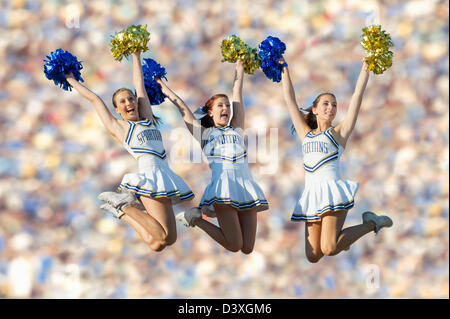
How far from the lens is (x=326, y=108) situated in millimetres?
3678

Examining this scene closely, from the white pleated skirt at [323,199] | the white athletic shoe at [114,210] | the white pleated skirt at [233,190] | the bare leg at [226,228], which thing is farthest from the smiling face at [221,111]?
the white athletic shoe at [114,210]

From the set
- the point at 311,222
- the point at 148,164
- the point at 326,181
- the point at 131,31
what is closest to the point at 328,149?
the point at 326,181

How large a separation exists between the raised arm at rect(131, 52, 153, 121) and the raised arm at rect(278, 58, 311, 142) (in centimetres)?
72

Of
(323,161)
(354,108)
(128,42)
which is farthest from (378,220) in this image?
(128,42)

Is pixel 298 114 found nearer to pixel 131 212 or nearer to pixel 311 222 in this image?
pixel 311 222

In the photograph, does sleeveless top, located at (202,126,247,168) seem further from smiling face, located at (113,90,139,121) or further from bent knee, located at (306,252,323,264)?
bent knee, located at (306,252,323,264)

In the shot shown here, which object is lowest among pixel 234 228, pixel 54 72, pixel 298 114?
pixel 234 228

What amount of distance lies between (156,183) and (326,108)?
972 mm

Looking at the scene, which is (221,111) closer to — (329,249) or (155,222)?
(155,222)

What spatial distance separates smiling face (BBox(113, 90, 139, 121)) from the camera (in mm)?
3654

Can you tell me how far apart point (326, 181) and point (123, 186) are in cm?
104

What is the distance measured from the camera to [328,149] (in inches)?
142

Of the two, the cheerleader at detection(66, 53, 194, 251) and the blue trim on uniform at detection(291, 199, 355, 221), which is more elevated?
the cheerleader at detection(66, 53, 194, 251)

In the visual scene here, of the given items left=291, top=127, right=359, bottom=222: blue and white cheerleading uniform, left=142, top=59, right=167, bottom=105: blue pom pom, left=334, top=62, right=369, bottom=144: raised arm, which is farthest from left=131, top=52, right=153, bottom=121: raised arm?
left=334, top=62, right=369, bottom=144: raised arm
